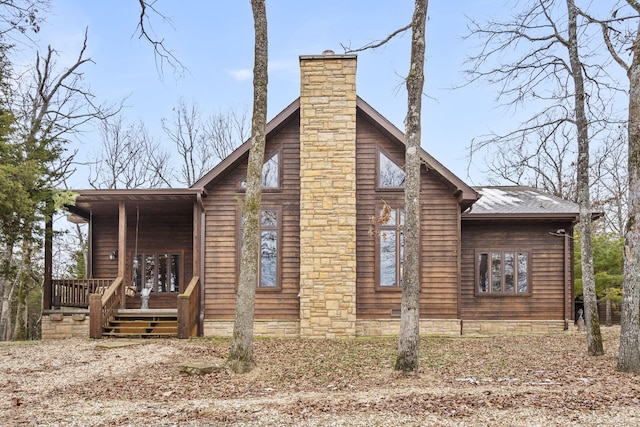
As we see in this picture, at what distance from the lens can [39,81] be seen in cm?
2102

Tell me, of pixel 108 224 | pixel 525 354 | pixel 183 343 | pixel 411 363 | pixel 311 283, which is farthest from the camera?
pixel 108 224

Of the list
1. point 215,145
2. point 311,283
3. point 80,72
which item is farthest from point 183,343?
point 215,145

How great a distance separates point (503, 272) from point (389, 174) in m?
4.79

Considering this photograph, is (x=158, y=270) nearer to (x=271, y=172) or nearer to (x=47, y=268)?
(x=47, y=268)

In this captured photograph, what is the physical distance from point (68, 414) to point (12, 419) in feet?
1.90

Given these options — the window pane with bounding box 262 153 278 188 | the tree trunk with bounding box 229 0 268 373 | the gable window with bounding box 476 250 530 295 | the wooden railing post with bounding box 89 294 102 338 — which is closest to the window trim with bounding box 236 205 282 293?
the window pane with bounding box 262 153 278 188

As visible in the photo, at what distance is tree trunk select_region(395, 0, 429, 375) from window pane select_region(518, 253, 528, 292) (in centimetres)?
840

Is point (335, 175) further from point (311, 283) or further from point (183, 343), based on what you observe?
point (183, 343)

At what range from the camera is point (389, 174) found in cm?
1425

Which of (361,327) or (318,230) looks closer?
(318,230)

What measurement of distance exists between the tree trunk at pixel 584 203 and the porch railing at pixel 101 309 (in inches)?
433

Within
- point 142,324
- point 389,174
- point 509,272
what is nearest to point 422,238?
point 389,174

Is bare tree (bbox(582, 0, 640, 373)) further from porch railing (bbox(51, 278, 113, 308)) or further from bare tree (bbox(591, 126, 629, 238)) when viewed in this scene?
bare tree (bbox(591, 126, 629, 238))

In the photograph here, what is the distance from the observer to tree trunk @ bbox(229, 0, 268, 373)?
8.80 metres
